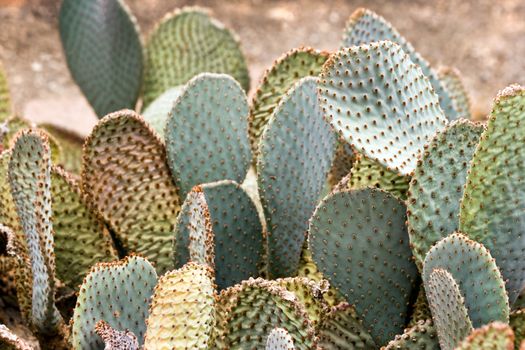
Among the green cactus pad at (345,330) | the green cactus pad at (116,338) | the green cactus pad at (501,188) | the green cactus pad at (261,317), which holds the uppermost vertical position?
the green cactus pad at (501,188)

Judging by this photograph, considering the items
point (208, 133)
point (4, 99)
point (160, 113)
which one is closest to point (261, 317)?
point (208, 133)

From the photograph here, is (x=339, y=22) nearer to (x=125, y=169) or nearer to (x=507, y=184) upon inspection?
(x=125, y=169)

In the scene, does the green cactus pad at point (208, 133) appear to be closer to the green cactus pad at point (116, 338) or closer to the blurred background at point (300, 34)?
the green cactus pad at point (116, 338)

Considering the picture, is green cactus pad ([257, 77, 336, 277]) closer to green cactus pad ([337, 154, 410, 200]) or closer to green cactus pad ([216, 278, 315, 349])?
green cactus pad ([337, 154, 410, 200])

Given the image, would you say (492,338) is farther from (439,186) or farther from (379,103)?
(379,103)

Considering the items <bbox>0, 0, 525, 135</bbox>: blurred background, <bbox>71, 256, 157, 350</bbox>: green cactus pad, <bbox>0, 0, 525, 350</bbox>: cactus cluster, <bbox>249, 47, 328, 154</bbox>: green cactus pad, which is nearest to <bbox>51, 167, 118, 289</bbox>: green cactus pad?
<bbox>0, 0, 525, 350</bbox>: cactus cluster

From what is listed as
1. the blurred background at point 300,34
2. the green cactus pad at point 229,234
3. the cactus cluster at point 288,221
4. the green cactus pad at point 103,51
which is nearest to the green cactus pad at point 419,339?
the cactus cluster at point 288,221
